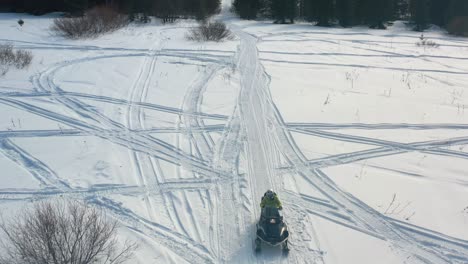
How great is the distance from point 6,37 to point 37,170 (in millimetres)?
21588

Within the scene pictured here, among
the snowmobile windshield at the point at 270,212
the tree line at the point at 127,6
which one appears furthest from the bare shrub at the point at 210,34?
the snowmobile windshield at the point at 270,212

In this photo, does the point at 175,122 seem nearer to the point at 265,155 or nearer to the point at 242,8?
the point at 265,155

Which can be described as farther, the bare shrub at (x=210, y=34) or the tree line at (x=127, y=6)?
the tree line at (x=127, y=6)

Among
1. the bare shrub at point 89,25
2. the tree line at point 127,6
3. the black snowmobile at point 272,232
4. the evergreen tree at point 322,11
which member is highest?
the tree line at point 127,6

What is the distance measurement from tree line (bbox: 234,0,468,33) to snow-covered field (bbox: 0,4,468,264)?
84.3ft

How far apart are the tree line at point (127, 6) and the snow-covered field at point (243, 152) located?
21.3 m

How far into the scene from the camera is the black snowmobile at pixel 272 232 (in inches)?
274

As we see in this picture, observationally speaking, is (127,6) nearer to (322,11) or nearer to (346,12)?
(322,11)

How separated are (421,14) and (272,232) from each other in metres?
44.6

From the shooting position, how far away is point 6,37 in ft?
87.4

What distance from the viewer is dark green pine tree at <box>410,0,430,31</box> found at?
43.4m

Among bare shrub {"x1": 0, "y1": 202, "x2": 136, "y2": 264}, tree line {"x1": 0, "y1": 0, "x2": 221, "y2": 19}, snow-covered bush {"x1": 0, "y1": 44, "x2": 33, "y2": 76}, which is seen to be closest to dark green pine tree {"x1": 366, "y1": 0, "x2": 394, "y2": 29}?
tree line {"x1": 0, "y1": 0, "x2": 221, "y2": 19}

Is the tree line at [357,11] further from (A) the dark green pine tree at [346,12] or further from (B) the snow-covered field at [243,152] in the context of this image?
(B) the snow-covered field at [243,152]

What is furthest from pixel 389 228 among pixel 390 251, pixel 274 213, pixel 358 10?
pixel 358 10
